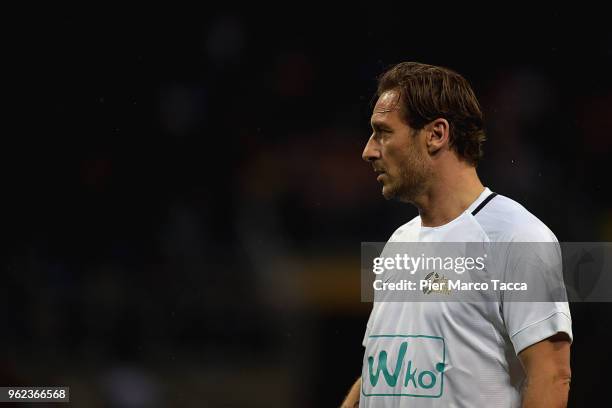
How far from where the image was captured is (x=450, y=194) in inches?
94.6

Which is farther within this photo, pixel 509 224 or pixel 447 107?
pixel 447 107

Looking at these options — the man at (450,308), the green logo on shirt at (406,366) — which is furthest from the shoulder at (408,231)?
the green logo on shirt at (406,366)

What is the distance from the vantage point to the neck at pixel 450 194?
2.39 meters

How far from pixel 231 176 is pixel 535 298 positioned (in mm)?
3037

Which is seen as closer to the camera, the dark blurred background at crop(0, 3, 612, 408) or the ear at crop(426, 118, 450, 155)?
the ear at crop(426, 118, 450, 155)

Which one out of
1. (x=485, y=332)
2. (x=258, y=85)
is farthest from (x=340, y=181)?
(x=485, y=332)

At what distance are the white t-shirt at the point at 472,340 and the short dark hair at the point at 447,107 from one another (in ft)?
0.66

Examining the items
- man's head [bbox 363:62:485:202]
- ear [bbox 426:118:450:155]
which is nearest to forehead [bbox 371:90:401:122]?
man's head [bbox 363:62:485:202]

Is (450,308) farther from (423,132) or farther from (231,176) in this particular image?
(231,176)

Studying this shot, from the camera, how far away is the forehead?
8.17ft

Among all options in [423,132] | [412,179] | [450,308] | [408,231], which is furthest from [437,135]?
[450,308]

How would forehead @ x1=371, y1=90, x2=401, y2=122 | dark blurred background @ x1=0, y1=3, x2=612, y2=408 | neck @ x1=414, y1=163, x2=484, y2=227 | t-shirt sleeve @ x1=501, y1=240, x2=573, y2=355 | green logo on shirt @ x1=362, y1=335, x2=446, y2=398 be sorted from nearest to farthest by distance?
t-shirt sleeve @ x1=501, y1=240, x2=573, y2=355, green logo on shirt @ x1=362, y1=335, x2=446, y2=398, neck @ x1=414, y1=163, x2=484, y2=227, forehead @ x1=371, y1=90, x2=401, y2=122, dark blurred background @ x1=0, y1=3, x2=612, y2=408

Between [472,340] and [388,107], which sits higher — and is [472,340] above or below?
below

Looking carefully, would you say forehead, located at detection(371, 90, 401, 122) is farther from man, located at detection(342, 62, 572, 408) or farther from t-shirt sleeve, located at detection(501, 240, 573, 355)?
t-shirt sleeve, located at detection(501, 240, 573, 355)
